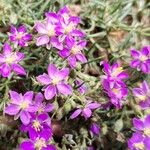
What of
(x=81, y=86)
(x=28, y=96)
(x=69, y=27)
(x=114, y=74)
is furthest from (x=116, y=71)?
(x=28, y=96)

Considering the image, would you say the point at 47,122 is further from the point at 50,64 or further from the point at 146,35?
the point at 146,35

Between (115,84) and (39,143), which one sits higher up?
(115,84)

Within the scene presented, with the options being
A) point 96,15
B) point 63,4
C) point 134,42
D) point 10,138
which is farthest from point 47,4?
point 10,138

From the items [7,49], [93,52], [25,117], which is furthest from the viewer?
[93,52]

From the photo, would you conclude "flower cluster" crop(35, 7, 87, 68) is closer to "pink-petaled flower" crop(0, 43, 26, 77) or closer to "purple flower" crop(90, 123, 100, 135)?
"pink-petaled flower" crop(0, 43, 26, 77)

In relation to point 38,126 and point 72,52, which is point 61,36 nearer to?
point 72,52

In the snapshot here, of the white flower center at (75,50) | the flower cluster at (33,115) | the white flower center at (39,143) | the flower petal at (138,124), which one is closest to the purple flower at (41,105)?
the flower cluster at (33,115)
